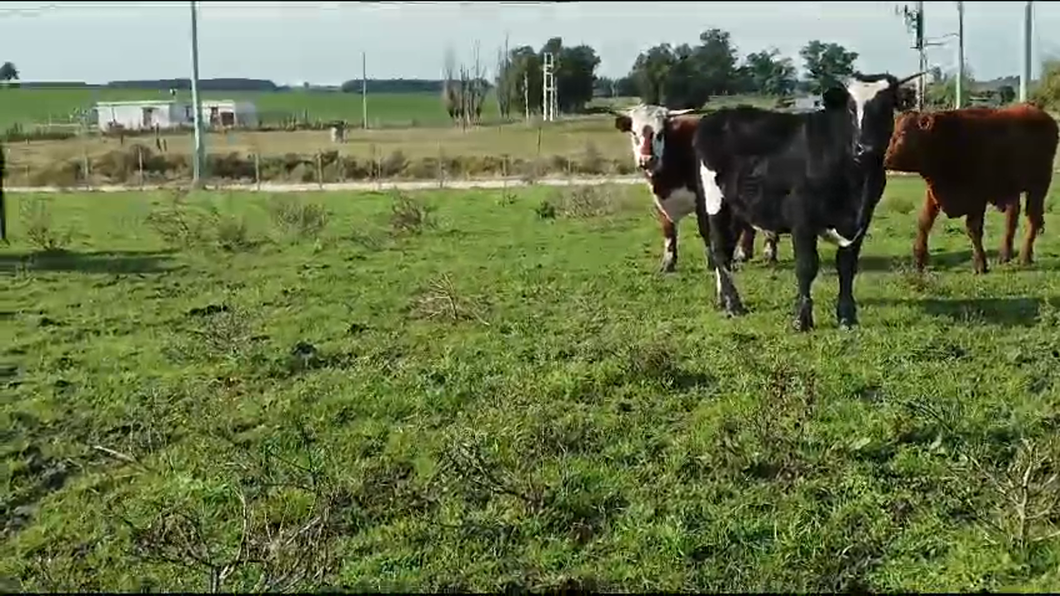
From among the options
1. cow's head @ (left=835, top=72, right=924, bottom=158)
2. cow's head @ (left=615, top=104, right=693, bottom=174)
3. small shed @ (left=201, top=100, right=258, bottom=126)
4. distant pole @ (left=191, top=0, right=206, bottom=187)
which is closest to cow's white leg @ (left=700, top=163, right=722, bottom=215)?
cow's head @ (left=615, top=104, right=693, bottom=174)

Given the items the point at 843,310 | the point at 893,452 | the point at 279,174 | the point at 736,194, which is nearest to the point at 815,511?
the point at 893,452

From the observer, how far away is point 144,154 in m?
36.1

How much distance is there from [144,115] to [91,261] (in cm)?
2803

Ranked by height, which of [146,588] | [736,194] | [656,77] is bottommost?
[146,588]

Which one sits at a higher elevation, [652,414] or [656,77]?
[656,77]

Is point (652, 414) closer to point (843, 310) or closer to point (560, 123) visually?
point (843, 310)

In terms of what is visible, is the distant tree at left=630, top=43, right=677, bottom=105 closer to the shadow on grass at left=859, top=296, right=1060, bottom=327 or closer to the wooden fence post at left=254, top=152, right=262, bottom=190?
the shadow on grass at left=859, top=296, right=1060, bottom=327

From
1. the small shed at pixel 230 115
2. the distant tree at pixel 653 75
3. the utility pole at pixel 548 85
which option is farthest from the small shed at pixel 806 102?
the small shed at pixel 230 115

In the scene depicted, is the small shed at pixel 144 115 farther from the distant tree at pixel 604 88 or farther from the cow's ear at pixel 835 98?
the cow's ear at pixel 835 98

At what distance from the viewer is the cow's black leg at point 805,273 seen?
9.41 metres

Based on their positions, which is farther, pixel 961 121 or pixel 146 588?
pixel 961 121

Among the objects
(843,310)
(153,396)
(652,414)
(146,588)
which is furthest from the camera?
(843,310)

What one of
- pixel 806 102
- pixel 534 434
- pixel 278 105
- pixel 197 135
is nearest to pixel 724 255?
pixel 806 102

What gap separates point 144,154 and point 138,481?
31.3m
